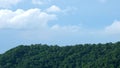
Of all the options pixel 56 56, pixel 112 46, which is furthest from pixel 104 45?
pixel 56 56

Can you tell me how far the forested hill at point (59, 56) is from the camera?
65375mm

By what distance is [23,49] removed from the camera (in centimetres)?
7319

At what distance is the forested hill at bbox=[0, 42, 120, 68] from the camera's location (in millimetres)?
65375

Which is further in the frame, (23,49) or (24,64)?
(23,49)

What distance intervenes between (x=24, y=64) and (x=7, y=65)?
2658mm

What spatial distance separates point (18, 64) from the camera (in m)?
69.2

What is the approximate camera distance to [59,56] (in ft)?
228

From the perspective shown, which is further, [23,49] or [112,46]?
[23,49]

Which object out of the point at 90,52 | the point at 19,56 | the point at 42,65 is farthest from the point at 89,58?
the point at 19,56

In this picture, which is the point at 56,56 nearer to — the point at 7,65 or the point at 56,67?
the point at 56,67

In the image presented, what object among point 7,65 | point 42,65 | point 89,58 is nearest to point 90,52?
point 89,58

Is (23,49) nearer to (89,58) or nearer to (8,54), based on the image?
(8,54)

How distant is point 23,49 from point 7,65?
4.97 m

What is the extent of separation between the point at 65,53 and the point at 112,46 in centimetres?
691
